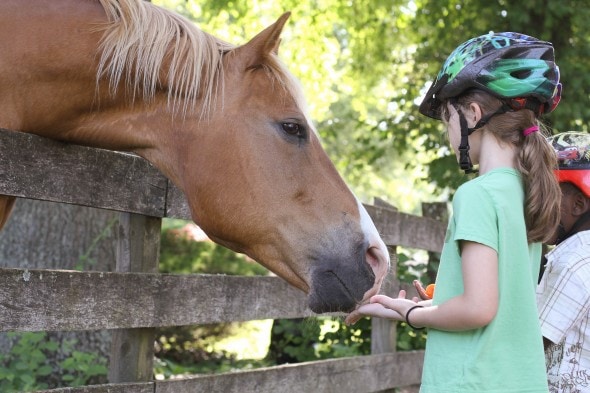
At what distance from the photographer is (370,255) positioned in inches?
98.3

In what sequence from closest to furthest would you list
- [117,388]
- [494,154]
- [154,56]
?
[494,154], [154,56], [117,388]

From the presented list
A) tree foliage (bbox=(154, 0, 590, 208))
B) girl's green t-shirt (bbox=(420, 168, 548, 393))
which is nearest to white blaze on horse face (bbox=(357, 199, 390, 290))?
girl's green t-shirt (bbox=(420, 168, 548, 393))

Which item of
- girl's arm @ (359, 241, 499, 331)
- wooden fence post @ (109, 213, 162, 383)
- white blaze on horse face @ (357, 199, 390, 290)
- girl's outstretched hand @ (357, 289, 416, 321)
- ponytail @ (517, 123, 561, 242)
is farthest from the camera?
wooden fence post @ (109, 213, 162, 383)

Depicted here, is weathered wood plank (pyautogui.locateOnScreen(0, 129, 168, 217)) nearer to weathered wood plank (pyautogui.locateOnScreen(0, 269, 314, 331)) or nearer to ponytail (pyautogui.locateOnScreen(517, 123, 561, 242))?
weathered wood plank (pyautogui.locateOnScreen(0, 269, 314, 331))

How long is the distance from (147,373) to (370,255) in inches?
47.6

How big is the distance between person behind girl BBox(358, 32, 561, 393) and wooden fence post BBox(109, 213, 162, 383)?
1.19 m

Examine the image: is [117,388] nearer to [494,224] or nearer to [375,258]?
[375,258]

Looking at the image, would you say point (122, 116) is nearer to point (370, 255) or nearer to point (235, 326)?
point (370, 255)

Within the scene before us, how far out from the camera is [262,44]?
2654 millimetres

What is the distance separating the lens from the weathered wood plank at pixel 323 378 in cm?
338

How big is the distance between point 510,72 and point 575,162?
0.84 meters

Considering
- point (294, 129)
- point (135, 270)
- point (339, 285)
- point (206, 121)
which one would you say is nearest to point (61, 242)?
point (135, 270)

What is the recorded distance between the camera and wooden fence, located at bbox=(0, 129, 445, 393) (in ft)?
8.36

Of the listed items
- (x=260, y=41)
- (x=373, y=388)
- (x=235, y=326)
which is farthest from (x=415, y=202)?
(x=260, y=41)
